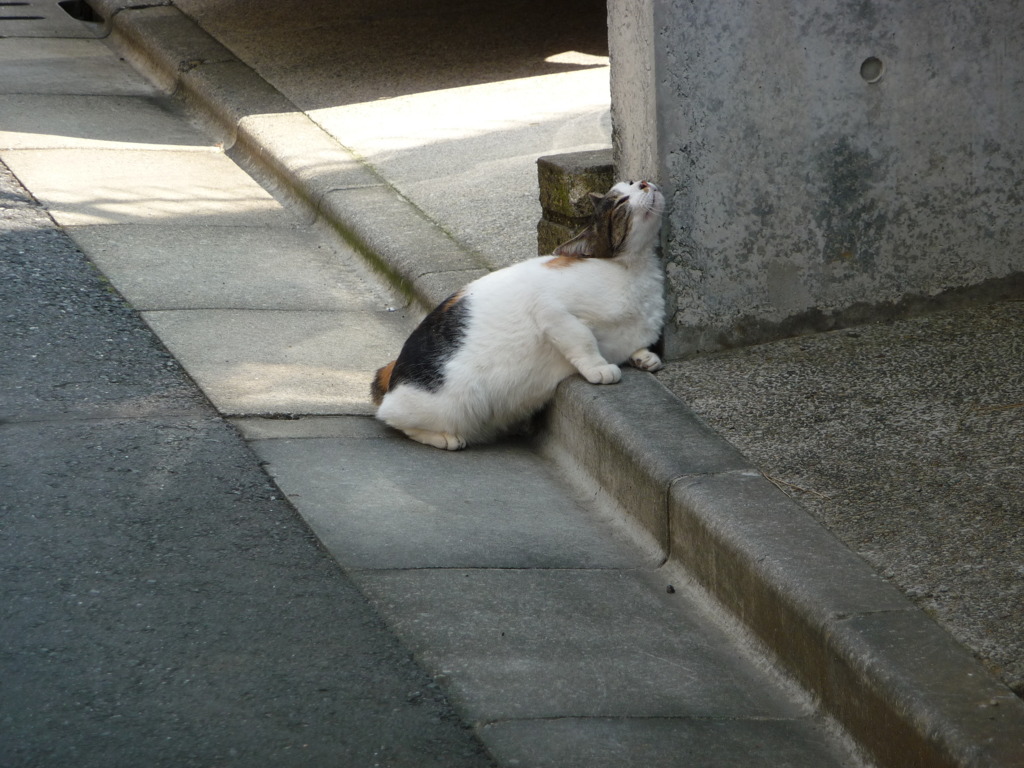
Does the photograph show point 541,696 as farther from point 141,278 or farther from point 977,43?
point 141,278

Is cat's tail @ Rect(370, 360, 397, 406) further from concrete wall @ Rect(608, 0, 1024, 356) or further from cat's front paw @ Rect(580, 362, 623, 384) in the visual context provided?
concrete wall @ Rect(608, 0, 1024, 356)

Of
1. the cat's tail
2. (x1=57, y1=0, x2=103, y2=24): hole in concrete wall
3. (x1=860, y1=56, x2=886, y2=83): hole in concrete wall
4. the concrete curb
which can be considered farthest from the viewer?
(x1=57, y1=0, x2=103, y2=24): hole in concrete wall

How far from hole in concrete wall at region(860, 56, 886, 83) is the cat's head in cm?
79

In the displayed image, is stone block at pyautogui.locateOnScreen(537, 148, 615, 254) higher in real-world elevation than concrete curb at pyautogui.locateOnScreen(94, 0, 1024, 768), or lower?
higher

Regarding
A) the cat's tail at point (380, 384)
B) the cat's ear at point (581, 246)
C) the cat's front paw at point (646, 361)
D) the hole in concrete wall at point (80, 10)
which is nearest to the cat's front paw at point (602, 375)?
the cat's front paw at point (646, 361)

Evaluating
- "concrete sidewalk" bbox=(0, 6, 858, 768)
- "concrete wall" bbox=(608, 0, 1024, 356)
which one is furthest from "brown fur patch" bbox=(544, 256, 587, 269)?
"concrete sidewalk" bbox=(0, 6, 858, 768)

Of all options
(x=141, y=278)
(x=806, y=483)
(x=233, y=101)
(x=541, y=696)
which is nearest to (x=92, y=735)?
(x=541, y=696)

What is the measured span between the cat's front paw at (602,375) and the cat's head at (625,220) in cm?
39

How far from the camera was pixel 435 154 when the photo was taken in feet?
22.4

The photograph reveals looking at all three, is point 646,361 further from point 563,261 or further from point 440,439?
point 440,439

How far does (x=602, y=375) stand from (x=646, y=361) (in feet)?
0.76

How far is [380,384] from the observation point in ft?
14.3

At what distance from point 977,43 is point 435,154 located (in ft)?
10.8

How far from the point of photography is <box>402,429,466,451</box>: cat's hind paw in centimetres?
418
